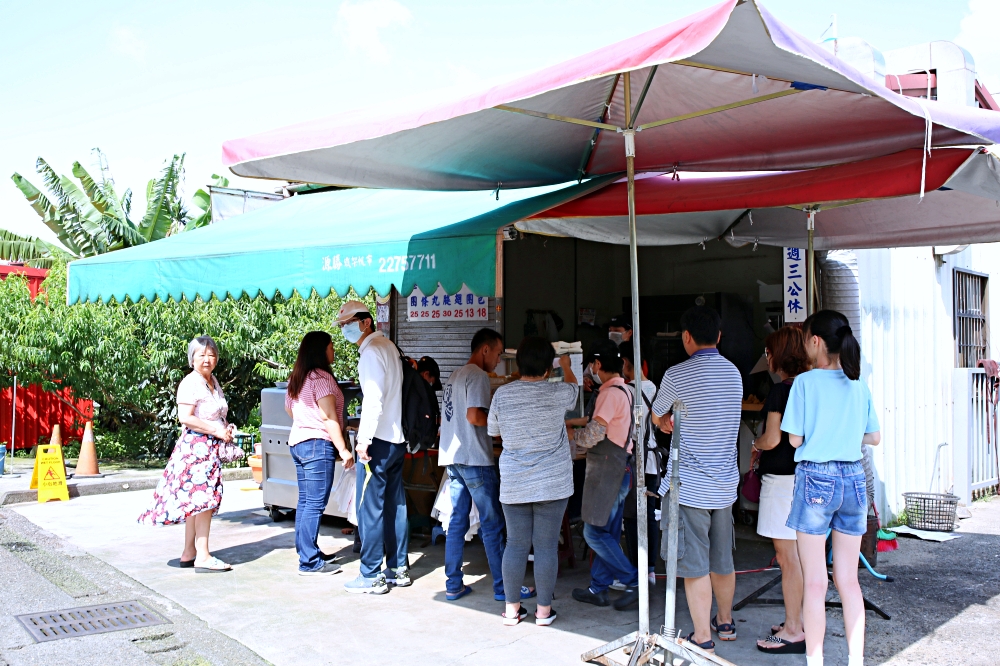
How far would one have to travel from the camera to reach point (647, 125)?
173 inches

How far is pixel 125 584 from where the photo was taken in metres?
6.14

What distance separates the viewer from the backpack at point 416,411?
19.7 feet

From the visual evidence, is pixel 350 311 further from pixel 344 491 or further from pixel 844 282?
pixel 844 282

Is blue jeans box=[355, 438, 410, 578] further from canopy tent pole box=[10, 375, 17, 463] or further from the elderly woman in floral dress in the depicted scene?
canopy tent pole box=[10, 375, 17, 463]

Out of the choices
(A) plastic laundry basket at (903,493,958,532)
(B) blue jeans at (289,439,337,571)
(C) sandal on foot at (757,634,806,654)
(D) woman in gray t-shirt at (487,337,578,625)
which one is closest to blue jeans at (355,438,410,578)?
(B) blue jeans at (289,439,337,571)

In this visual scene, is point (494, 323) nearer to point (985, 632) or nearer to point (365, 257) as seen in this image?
point (365, 257)

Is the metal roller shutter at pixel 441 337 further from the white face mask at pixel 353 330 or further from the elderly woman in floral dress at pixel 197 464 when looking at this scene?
the elderly woman in floral dress at pixel 197 464

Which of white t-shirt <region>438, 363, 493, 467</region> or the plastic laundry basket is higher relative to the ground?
white t-shirt <region>438, 363, 493, 467</region>

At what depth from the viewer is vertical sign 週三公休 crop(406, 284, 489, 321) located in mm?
7957

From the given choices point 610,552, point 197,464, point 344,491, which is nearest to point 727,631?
point 610,552

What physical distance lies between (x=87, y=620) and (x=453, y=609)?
230 cm

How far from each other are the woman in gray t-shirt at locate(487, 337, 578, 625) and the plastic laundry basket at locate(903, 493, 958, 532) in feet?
14.0

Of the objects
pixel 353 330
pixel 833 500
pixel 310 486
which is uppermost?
pixel 353 330

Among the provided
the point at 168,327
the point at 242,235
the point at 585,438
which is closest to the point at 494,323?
the point at 242,235
